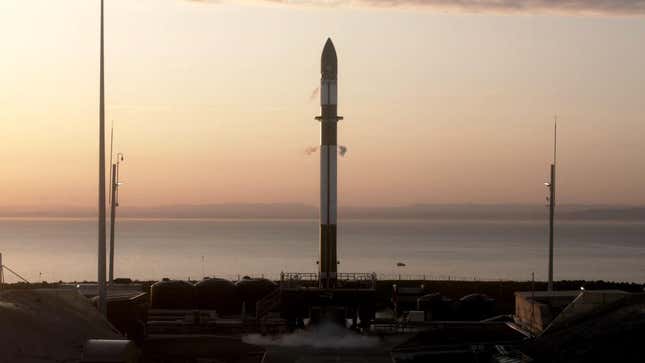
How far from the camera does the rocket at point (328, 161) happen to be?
5928cm

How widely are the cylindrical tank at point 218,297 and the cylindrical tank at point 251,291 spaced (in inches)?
17.9

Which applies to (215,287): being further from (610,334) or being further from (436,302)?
(610,334)

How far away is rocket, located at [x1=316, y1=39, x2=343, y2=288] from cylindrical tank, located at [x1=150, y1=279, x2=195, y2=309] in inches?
533

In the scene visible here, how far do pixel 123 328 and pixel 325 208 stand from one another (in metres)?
14.9

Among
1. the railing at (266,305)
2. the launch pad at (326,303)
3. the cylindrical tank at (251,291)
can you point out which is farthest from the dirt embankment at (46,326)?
the cylindrical tank at (251,291)

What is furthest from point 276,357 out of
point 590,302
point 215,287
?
point 215,287

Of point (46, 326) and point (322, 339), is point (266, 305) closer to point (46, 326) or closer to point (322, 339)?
point (322, 339)

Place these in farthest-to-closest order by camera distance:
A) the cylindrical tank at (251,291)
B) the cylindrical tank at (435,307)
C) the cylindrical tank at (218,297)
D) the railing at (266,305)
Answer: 1. the cylindrical tank at (251,291)
2. the cylindrical tank at (218,297)
3. the cylindrical tank at (435,307)
4. the railing at (266,305)

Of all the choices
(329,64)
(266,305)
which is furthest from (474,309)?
(329,64)

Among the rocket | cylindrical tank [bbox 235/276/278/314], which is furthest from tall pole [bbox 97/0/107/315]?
cylindrical tank [bbox 235/276/278/314]

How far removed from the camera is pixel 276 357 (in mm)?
48875

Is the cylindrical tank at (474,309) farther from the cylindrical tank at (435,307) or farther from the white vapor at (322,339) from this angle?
the white vapor at (322,339)

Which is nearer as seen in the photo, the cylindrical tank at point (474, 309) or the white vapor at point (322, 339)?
the white vapor at point (322, 339)

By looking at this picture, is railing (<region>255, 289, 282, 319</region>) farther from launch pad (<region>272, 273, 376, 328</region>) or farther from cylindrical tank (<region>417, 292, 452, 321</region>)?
cylindrical tank (<region>417, 292, 452, 321</region>)
